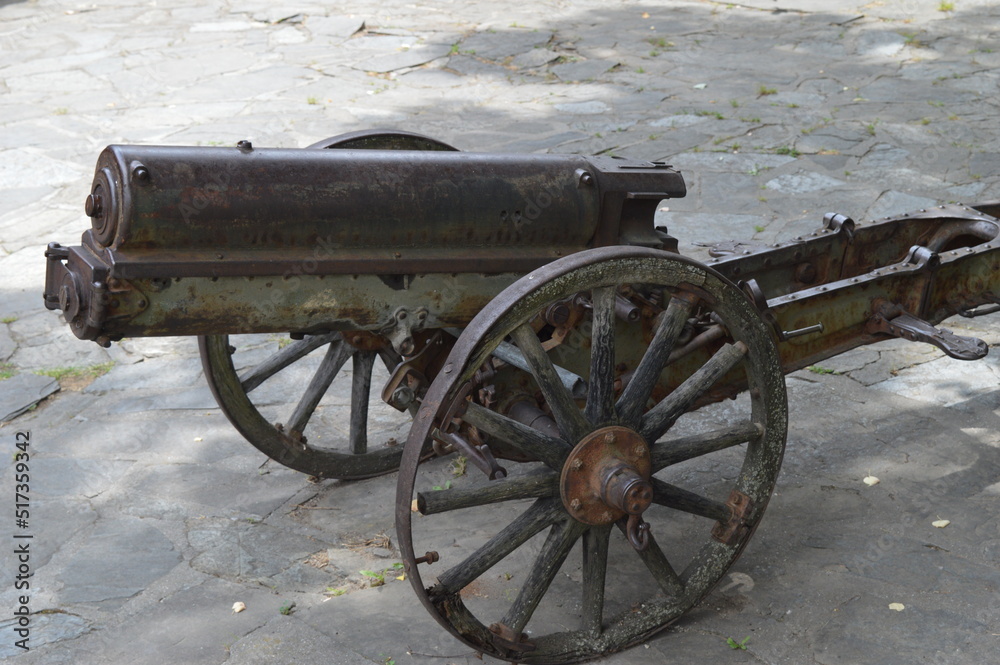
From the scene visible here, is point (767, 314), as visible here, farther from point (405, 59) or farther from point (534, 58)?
point (405, 59)

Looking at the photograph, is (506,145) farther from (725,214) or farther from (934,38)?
(934,38)

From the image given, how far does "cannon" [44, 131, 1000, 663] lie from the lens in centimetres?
260

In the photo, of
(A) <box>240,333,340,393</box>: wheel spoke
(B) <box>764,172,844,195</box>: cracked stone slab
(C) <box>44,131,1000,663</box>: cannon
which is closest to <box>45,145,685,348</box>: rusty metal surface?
(C) <box>44,131,1000,663</box>: cannon

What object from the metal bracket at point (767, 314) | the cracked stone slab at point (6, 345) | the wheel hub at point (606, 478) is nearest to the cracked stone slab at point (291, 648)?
the wheel hub at point (606, 478)

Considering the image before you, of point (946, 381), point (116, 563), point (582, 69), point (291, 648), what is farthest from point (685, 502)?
point (582, 69)

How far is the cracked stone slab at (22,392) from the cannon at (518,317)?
1.30 m

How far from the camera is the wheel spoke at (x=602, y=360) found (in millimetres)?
2654

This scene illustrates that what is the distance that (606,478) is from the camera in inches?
105

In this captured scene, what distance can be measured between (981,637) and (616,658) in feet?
3.35

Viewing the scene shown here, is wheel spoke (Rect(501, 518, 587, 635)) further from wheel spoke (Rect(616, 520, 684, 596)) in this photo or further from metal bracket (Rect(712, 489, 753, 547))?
metal bracket (Rect(712, 489, 753, 547))

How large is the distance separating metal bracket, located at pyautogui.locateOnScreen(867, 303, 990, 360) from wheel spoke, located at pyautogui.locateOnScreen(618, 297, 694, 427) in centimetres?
88

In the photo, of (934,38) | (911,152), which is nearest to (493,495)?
(911,152)

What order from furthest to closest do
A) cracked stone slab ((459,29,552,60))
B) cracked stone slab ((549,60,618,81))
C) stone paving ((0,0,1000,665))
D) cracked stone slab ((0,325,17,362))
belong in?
1. cracked stone slab ((459,29,552,60))
2. cracked stone slab ((549,60,618,81))
3. cracked stone slab ((0,325,17,362))
4. stone paving ((0,0,1000,665))

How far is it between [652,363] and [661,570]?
61 cm
